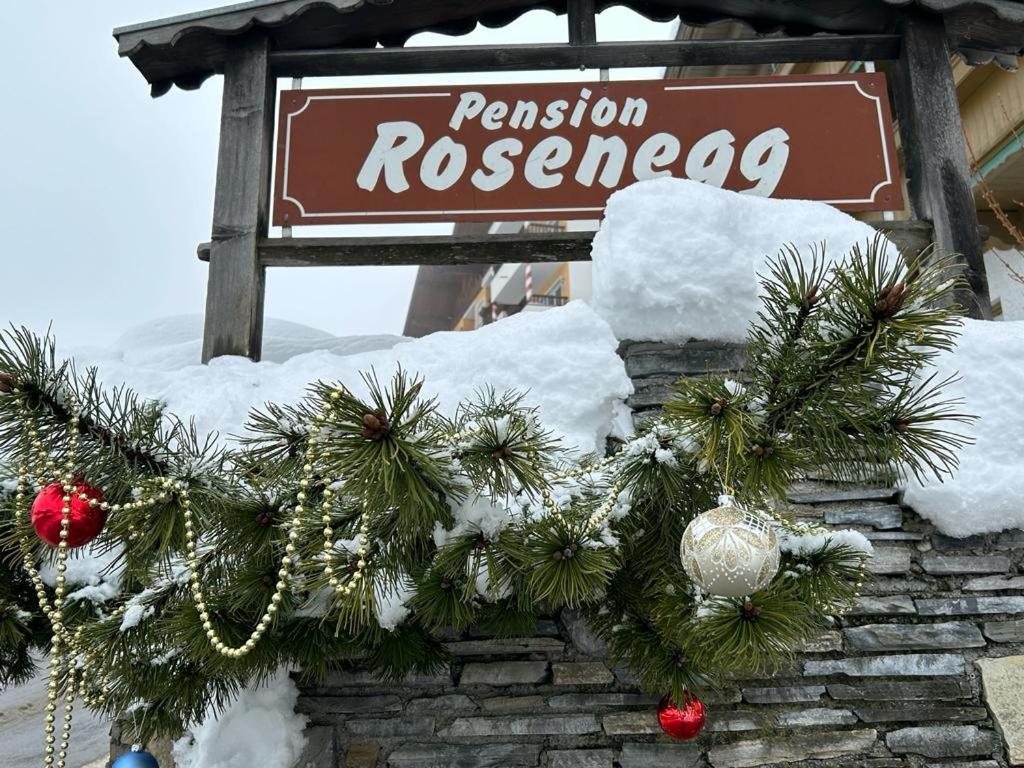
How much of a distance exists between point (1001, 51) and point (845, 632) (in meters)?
3.13

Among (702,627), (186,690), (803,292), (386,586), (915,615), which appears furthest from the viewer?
(915,615)

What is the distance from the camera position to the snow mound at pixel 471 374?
2.23 meters

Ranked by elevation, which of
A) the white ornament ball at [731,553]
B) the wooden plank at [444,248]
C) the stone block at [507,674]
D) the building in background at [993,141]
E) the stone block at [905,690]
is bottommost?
the stone block at [905,690]

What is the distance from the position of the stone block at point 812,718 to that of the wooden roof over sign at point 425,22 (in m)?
3.03

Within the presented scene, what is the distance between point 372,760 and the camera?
2160 mm

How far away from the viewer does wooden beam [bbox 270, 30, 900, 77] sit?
3420mm

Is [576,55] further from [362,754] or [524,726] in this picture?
[362,754]

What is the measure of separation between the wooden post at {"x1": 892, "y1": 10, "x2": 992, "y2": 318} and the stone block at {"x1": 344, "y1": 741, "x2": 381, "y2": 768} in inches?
112

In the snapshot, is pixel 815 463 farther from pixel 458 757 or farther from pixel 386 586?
pixel 458 757

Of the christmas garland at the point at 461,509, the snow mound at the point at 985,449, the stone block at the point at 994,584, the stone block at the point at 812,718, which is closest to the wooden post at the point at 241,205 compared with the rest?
the christmas garland at the point at 461,509

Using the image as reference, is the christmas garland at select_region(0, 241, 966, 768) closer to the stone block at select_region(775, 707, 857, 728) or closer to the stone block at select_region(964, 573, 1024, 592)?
the stone block at select_region(775, 707, 857, 728)

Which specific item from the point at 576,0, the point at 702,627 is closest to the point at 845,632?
the point at 702,627

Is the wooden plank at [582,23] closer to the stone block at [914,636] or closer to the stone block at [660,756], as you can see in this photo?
the stone block at [914,636]

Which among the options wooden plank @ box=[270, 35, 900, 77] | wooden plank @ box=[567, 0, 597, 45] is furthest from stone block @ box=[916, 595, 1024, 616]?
wooden plank @ box=[567, 0, 597, 45]
